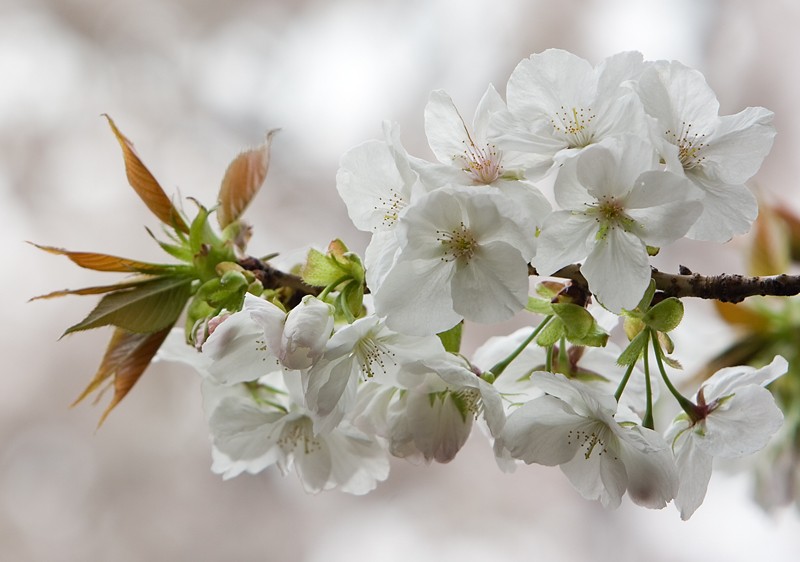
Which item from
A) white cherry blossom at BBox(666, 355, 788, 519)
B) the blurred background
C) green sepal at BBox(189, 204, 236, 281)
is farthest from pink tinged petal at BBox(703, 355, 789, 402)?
the blurred background

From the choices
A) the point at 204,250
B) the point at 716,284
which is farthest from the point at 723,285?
the point at 204,250

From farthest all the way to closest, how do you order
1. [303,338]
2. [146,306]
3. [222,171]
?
1. [222,171]
2. [146,306]
3. [303,338]

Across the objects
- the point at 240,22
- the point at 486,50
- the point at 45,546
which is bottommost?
the point at 45,546

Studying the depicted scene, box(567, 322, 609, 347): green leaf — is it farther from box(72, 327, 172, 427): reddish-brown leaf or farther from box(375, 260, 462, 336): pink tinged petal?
box(72, 327, 172, 427): reddish-brown leaf

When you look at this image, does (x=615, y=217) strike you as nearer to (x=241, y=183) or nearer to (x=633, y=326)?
(x=633, y=326)

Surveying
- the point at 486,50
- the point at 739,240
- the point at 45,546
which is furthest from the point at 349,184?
the point at 45,546

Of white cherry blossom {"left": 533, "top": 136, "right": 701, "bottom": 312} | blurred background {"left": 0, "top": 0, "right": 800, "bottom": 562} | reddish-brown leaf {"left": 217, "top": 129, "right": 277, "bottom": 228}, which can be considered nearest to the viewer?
white cherry blossom {"left": 533, "top": 136, "right": 701, "bottom": 312}

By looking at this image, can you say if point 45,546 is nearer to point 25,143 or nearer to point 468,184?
point 25,143

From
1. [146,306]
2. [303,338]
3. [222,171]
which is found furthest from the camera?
[222,171]
